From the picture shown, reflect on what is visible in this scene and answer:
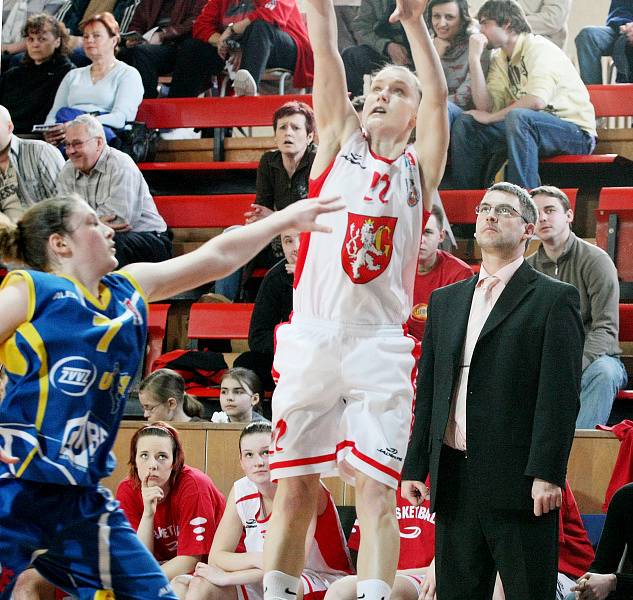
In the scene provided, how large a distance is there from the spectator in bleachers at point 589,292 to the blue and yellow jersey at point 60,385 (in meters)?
3.43

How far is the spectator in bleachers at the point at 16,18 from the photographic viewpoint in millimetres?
9586

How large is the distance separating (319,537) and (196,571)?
1.90 feet

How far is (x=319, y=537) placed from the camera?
5000 millimetres

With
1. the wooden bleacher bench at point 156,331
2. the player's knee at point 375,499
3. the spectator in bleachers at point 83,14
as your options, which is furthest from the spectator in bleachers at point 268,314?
the spectator in bleachers at point 83,14

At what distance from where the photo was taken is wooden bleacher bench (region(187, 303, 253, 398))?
716 cm

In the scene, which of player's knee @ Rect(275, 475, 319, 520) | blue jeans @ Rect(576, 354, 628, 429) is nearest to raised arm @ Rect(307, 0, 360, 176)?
player's knee @ Rect(275, 475, 319, 520)

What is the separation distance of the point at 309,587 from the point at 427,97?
2.14m

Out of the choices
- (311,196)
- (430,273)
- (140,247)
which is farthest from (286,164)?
(311,196)

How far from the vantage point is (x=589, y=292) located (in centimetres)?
616

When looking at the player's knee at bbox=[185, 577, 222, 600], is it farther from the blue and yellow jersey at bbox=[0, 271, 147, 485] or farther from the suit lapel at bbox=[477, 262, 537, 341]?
the blue and yellow jersey at bbox=[0, 271, 147, 485]

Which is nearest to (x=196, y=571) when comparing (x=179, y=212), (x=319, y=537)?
(x=319, y=537)

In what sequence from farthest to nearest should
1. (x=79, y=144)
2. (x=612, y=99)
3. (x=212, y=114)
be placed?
(x=212, y=114)
(x=612, y=99)
(x=79, y=144)

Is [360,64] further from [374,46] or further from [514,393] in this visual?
[514,393]

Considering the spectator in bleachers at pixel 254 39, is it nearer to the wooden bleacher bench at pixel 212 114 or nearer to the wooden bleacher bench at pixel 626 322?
the wooden bleacher bench at pixel 212 114
